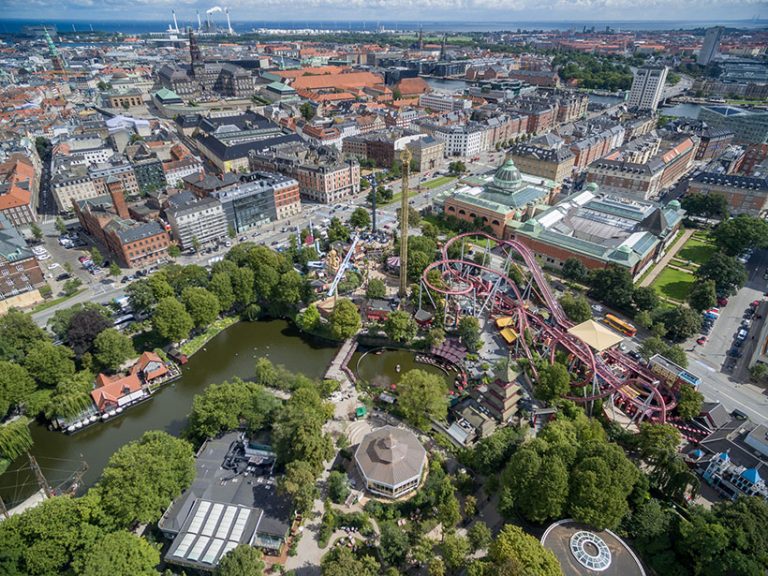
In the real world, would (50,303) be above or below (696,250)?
below

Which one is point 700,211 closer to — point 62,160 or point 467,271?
point 467,271

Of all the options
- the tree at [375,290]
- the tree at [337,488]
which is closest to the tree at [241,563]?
the tree at [337,488]

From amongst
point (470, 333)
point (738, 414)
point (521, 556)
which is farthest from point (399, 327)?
point (738, 414)

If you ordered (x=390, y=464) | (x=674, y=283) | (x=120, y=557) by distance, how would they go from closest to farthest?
1. (x=120, y=557)
2. (x=390, y=464)
3. (x=674, y=283)

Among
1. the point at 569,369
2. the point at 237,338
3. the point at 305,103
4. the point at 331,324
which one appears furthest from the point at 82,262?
the point at 305,103

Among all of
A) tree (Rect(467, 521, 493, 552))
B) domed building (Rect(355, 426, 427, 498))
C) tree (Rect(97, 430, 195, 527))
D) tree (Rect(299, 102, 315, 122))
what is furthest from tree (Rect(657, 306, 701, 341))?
tree (Rect(299, 102, 315, 122))

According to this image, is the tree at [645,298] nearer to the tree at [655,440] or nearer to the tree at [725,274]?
the tree at [725,274]

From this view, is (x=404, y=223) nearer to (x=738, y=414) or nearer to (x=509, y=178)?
(x=509, y=178)
